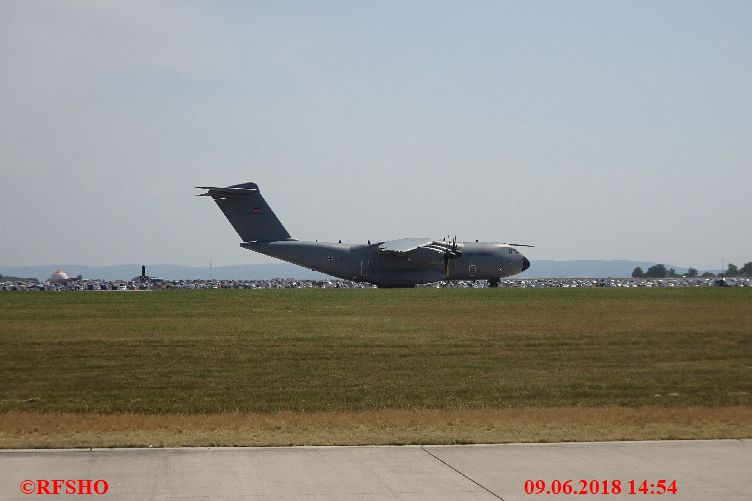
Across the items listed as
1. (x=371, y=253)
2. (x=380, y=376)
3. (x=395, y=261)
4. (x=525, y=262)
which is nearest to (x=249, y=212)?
(x=371, y=253)

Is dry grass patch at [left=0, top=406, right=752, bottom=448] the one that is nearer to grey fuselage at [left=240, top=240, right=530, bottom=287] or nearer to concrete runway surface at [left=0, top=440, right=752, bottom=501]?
concrete runway surface at [left=0, top=440, right=752, bottom=501]

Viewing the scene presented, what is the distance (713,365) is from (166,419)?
11.7 metres

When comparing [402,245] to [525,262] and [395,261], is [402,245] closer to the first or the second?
[395,261]

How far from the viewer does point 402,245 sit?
71.6 metres

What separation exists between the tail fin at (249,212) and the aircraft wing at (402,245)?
8.09 meters

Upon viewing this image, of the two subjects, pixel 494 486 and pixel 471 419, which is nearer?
pixel 494 486

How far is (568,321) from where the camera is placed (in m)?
31.0

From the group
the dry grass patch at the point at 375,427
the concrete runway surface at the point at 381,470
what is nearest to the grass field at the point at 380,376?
the dry grass patch at the point at 375,427

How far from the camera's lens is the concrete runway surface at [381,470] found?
9.27 meters

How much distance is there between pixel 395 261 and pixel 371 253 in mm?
2176

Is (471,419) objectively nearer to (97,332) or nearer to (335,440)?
(335,440)

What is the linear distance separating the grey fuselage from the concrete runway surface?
5703cm

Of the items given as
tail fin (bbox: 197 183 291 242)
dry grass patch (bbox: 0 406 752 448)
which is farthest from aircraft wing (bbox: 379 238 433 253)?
dry grass patch (bbox: 0 406 752 448)

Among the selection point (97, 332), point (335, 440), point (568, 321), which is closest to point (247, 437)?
point (335, 440)
